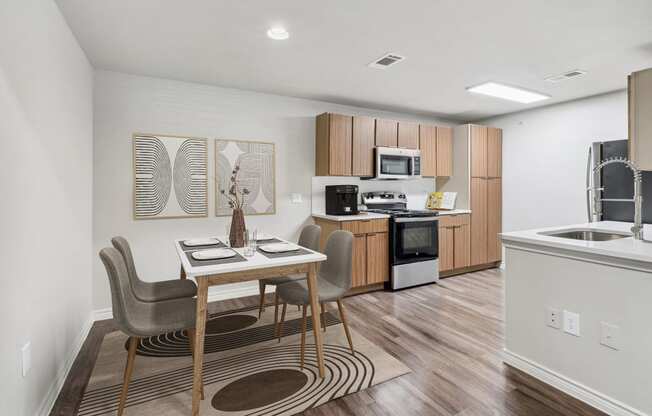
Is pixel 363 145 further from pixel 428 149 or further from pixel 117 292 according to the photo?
pixel 117 292

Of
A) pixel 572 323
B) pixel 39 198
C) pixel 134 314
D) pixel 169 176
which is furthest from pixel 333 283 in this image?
pixel 169 176

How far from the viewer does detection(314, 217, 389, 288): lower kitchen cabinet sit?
149 inches

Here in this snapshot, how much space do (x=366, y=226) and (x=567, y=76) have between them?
2.62m

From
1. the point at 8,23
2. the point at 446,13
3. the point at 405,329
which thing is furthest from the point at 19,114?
the point at 405,329

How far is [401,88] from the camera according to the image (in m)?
3.74

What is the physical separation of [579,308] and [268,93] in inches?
140

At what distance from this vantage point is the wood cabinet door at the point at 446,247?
4449mm

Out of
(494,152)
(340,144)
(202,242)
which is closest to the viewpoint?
(202,242)

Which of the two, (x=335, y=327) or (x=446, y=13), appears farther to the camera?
(x=335, y=327)

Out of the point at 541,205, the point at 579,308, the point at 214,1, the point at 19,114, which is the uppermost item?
the point at 214,1

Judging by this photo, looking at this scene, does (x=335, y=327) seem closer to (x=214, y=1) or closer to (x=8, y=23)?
(x=214, y=1)

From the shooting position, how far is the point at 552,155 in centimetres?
450

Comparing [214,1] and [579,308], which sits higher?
[214,1]

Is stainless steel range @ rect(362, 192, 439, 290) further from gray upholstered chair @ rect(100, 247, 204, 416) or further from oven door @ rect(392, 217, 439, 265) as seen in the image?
gray upholstered chair @ rect(100, 247, 204, 416)
